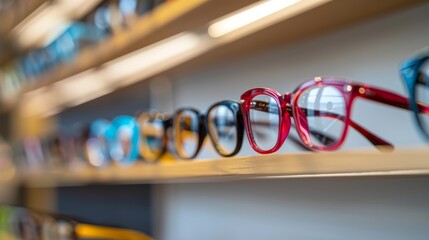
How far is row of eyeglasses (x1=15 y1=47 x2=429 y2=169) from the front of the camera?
1.31 ft

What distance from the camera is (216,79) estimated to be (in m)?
0.84

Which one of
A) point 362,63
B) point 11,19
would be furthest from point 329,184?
point 11,19

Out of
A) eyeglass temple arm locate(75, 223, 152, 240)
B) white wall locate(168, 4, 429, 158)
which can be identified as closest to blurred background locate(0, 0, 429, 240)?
white wall locate(168, 4, 429, 158)

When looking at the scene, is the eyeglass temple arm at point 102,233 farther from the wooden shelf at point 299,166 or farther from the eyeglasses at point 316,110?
the eyeglasses at point 316,110

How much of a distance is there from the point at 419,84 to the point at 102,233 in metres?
0.61

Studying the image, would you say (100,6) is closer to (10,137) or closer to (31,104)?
Result: (31,104)

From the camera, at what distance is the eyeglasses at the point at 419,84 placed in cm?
38

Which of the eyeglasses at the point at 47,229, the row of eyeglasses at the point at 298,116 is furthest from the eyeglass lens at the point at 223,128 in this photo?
the eyeglasses at the point at 47,229

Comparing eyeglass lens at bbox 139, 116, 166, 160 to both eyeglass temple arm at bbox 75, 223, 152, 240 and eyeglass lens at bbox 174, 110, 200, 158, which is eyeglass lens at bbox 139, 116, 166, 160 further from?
eyeglass temple arm at bbox 75, 223, 152, 240

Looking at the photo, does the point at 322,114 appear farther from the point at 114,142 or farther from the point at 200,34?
the point at 114,142

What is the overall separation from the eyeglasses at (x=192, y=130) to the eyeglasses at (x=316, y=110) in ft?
0.15

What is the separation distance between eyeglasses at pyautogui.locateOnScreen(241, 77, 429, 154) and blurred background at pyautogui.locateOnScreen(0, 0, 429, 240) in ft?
0.10

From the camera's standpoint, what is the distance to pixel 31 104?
1.43 metres

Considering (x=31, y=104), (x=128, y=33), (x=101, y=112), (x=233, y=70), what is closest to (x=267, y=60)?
(x=233, y=70)
